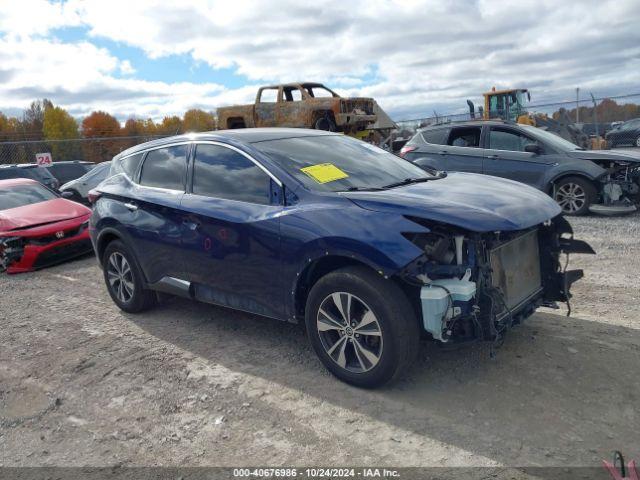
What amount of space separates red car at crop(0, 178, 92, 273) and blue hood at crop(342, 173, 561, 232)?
600 cm

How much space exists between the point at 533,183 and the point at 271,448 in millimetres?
7576

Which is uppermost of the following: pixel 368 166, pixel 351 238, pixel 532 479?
pixel 368 166

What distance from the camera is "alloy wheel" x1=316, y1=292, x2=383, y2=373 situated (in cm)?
339

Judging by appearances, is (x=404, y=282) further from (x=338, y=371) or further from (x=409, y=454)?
(x=409, y=454)

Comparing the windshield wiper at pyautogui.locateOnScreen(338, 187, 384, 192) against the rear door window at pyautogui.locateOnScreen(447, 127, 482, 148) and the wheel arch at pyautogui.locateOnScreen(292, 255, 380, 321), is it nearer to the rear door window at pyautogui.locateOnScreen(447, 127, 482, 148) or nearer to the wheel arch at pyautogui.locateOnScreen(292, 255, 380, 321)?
the wheel arch at pyautogui.locateOnScreen(292, 255, 380, 321)

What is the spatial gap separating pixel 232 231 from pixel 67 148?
23.0 m

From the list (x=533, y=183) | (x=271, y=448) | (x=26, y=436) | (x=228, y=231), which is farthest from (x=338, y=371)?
(x=533, y=183)

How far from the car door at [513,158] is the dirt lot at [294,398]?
438 centimetres

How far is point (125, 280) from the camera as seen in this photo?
5312mm

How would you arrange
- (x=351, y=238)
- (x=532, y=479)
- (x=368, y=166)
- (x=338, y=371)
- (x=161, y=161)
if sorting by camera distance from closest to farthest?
(x=532, y=479) → (x=351, y=238) → (x=338, y=371) → (x=368, y=166) → (x=161, y=161)

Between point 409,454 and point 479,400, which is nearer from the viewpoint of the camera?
point 409,454

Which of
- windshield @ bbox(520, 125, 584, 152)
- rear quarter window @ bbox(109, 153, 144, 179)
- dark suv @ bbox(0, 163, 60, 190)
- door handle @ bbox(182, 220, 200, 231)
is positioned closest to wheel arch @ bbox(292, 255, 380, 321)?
door handle @ bbox(182, 220, 200, 231)

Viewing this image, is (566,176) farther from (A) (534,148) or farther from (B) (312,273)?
(B) (312,273)

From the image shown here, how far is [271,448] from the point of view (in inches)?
119
